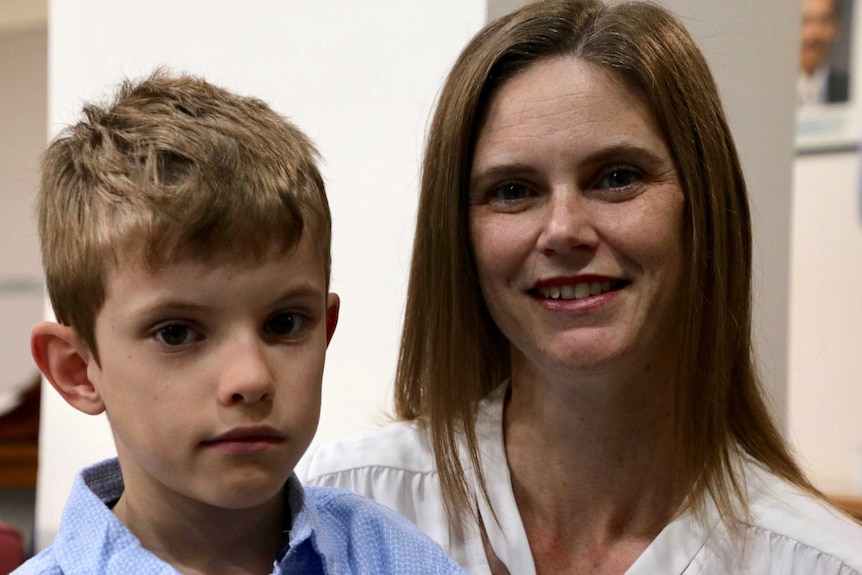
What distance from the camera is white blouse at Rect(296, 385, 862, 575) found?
159 centimetres

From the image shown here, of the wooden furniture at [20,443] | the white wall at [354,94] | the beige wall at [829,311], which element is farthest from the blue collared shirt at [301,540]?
the beige wall at [829,311]

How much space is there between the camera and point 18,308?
197 inches

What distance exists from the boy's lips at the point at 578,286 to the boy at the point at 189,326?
1.47 ft

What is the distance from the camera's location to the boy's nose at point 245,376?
1078 millimetres

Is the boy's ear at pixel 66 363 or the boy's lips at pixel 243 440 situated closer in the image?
the boy's lips at pixel 243 440

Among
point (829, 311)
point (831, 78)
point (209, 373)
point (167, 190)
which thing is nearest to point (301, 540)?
point (209, 373)

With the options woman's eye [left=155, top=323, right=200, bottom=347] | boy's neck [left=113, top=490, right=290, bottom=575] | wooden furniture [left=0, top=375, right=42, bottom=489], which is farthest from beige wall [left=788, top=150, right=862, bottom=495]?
woman's eye [left=155, top=323, right=200, bottom=347]

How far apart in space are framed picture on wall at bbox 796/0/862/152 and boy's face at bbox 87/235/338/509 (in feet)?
13.5

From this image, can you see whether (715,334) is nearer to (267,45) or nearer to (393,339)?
(393,339)

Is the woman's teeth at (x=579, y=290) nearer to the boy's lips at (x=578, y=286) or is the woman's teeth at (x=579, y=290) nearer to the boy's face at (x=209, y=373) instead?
the boy's lips at (x=578, y=286)

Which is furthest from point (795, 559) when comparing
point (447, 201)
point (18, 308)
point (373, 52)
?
point (18, 308)

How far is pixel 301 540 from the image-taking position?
1.18 metres

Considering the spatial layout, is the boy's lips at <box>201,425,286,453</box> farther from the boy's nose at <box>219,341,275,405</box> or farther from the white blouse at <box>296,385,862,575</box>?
the white blouse at <box>296,385,862,575</box>

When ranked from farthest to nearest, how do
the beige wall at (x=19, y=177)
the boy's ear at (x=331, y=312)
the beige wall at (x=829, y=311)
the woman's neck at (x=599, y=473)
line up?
1. the beige wall at (x=19, y=177)
2. the beige wall at (x=829, y=311)
3. the woman's neck at (x=599, y=473)
4. the boy's ear at (x=331, y=312)
